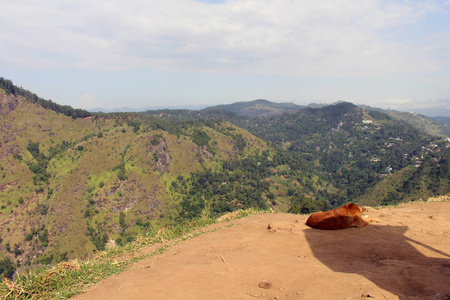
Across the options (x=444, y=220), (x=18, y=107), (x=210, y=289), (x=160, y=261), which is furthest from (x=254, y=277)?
(x=18, y=107)

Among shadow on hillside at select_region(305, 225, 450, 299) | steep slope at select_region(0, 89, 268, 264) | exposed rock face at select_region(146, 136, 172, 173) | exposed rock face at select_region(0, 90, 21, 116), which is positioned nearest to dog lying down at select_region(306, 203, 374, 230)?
shadow on hillside at select_region(305, 225, 450, 299)

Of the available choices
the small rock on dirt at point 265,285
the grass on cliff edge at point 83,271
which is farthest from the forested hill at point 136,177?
the small rock on dirt at point 265,285

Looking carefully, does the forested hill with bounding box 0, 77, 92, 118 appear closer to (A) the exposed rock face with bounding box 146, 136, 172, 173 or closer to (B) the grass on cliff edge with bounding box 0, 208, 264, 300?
(A) the exposed rock face with bounding box 146, 136, 172, 173

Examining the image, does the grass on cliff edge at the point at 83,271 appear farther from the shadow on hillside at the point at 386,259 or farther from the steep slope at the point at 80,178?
the steep slope at the point at 80,178

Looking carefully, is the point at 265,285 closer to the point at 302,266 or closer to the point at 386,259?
the point at 302,266

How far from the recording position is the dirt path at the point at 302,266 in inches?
174

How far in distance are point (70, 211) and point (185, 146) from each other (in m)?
52.3

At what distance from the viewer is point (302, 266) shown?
5.46 m

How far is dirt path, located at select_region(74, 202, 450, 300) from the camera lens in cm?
442

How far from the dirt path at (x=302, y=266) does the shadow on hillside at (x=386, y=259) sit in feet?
0.05

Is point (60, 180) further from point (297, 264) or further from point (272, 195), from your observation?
point (297, 264)

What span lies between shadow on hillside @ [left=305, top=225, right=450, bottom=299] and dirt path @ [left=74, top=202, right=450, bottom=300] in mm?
14

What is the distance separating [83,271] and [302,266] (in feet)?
18.5

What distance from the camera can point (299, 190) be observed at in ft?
373
